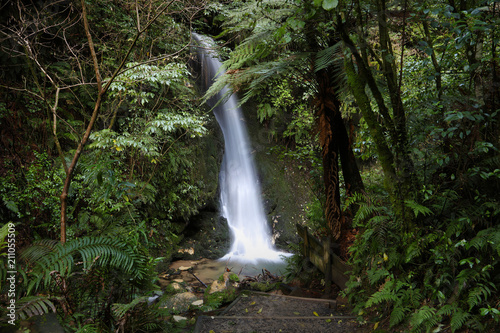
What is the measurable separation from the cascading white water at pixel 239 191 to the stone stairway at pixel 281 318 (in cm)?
526

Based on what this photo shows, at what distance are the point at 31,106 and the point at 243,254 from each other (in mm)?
7185

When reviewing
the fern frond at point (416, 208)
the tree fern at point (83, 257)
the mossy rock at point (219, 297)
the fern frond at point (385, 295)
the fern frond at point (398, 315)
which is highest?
the fern frond at point (416, 208)

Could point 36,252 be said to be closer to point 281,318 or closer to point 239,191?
point 281,318

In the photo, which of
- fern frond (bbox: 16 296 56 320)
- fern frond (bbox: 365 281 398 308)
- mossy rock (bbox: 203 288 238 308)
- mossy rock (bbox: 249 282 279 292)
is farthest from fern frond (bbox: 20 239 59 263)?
mossy rock (bbox: 249 282 279 292)

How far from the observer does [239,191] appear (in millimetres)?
12070

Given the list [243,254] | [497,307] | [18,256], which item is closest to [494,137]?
[497,307]

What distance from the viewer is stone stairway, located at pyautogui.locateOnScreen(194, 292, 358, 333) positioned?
11.3 ft

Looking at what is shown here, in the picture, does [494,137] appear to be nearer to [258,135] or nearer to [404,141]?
[404,141]

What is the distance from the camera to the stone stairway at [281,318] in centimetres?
345

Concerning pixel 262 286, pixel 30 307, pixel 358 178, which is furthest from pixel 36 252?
pixel 358 178

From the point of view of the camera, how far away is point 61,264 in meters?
2.78

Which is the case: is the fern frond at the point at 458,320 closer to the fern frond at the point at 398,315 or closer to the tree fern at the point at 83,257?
the fern frond at the point at 398,315

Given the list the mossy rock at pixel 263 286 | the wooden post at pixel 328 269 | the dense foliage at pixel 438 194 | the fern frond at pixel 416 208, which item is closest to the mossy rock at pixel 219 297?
the mossy rock at pixel 263 286

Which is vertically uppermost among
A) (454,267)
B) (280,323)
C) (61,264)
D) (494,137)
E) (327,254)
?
(494,137)
